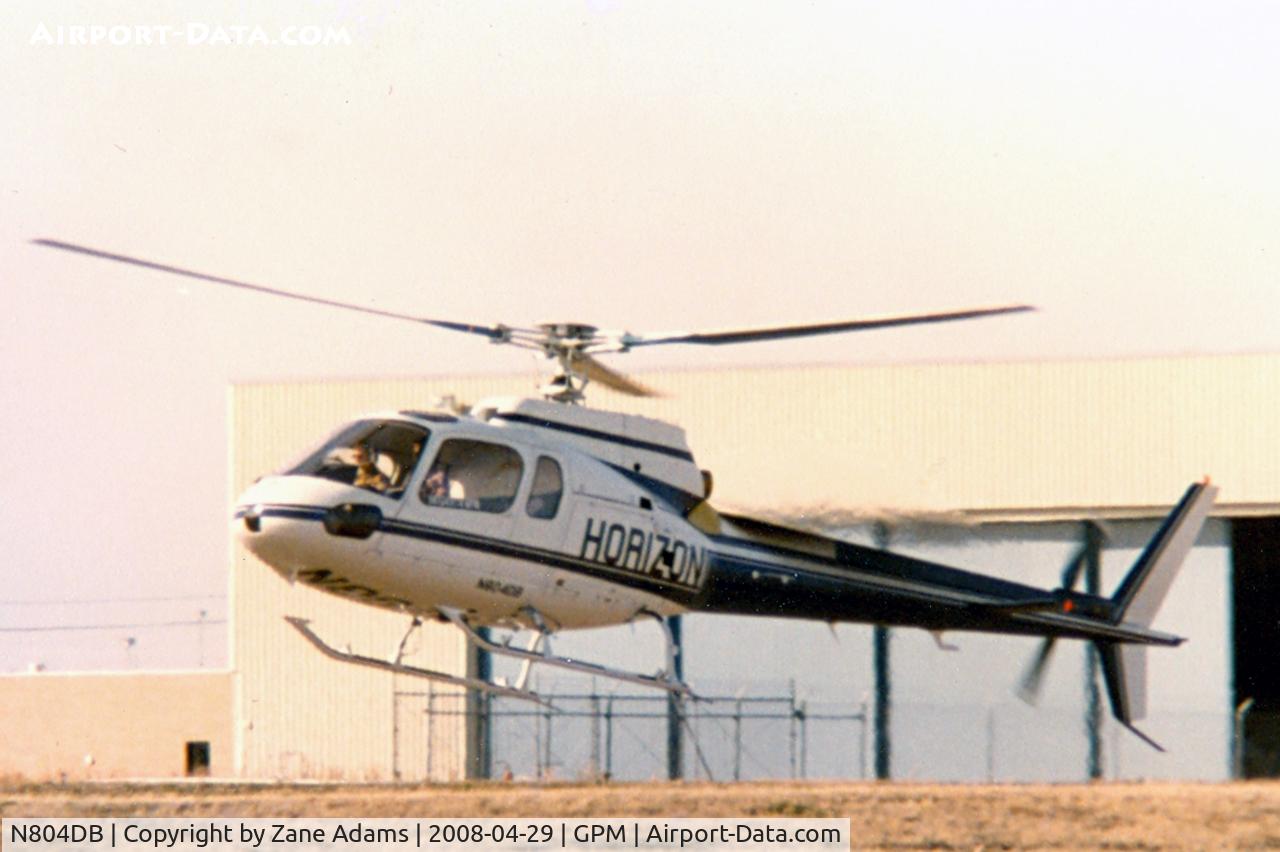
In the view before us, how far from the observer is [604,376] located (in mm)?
24625

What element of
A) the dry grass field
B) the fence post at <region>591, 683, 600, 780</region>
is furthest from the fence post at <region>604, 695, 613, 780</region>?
the dry grass field

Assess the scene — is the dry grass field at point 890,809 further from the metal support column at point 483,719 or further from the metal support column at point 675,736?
the metal support column at point 483,719

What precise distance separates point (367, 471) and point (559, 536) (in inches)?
94.4

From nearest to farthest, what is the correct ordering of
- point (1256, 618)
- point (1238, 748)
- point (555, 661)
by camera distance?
point (555, 661) < point (1238, 748) < point (1256, 618)

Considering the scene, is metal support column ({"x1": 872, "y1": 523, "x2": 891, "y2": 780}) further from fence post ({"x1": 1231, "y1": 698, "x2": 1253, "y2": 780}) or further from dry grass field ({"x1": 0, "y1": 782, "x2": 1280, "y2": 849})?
dry grass field ({"x1": 0, "y1": 782, "x2": 1280, "y2": 849})

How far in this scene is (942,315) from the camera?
2108cm

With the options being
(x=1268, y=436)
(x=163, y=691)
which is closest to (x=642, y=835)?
(x=1268, y=436)

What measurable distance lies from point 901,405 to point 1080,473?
346 centimetres

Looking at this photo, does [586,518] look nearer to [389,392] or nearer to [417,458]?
[417,458]

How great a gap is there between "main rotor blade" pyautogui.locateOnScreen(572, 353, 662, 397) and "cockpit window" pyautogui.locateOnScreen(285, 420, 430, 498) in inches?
110

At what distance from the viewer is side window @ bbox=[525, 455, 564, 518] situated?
22375 millimetres

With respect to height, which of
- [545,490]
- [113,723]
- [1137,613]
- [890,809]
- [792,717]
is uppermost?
[545,490]

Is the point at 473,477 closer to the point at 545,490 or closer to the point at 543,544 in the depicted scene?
the point at 545,490

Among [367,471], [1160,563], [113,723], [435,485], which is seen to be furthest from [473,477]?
[113,723]
